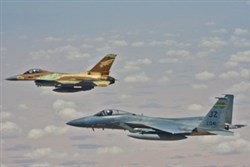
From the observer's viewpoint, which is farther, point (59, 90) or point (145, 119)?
point (59, 90)

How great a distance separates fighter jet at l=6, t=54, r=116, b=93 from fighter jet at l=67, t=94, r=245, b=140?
41.8 ft

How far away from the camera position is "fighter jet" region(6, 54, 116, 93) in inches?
4055

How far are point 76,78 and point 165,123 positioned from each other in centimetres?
1810

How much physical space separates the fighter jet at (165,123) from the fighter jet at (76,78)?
41.8ft

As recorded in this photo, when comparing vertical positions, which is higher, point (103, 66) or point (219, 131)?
point (103, 66)

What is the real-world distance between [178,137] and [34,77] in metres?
26.3

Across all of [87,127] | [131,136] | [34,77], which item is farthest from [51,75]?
[131,136]

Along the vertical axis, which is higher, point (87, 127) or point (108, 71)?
point (108, 71)

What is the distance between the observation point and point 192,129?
88.4m

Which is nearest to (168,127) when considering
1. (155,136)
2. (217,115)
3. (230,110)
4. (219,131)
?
(155,136)

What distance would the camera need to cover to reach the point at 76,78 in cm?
10388

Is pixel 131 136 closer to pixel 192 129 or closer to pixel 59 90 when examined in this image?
pixel 192 129

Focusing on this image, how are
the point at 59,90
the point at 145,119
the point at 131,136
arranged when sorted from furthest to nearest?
the point at 59,90, the point at 145,119, the point at 131,136

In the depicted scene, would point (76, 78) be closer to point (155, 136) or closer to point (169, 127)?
point (169, 127)
